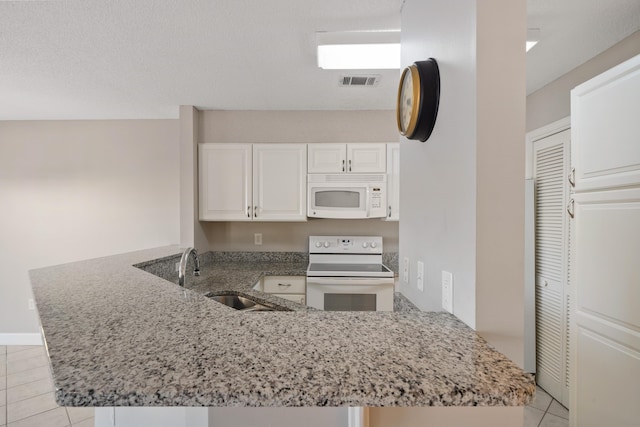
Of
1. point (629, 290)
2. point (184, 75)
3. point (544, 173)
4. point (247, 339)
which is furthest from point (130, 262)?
point (544, 173)

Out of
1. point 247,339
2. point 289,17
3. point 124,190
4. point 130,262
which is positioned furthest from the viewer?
point 124,190

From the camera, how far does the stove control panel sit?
335cm

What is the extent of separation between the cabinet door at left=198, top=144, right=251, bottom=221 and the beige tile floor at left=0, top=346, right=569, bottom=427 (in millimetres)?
1737

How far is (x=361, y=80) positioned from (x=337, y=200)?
1080 millimetres

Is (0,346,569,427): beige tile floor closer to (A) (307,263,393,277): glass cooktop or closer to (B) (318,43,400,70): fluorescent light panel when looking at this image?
(A) (307,263,393,277): glass cooktop

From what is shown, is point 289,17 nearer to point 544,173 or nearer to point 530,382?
point 530,382

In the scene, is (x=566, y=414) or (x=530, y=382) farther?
(x=566, y=414)

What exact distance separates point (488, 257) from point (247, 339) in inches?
25.9

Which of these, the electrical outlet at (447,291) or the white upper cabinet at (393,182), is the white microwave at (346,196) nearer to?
the white upper cabinet at (393,182)

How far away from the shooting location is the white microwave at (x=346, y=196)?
307 cm

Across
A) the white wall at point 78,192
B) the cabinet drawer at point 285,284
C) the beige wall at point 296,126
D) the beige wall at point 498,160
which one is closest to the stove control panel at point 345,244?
the cabinet drawer at point 285,284

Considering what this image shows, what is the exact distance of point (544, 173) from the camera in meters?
2.61

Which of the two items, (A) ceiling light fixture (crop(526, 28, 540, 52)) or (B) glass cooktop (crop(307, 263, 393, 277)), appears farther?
(B) glass cooktop (crop(307, 263, 393, 277))

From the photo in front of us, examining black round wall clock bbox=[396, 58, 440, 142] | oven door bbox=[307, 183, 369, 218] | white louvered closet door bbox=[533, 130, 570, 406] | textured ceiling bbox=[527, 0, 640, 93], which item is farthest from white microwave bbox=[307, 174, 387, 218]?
black round wall clock bbox=[396, 58, 440, 142]
